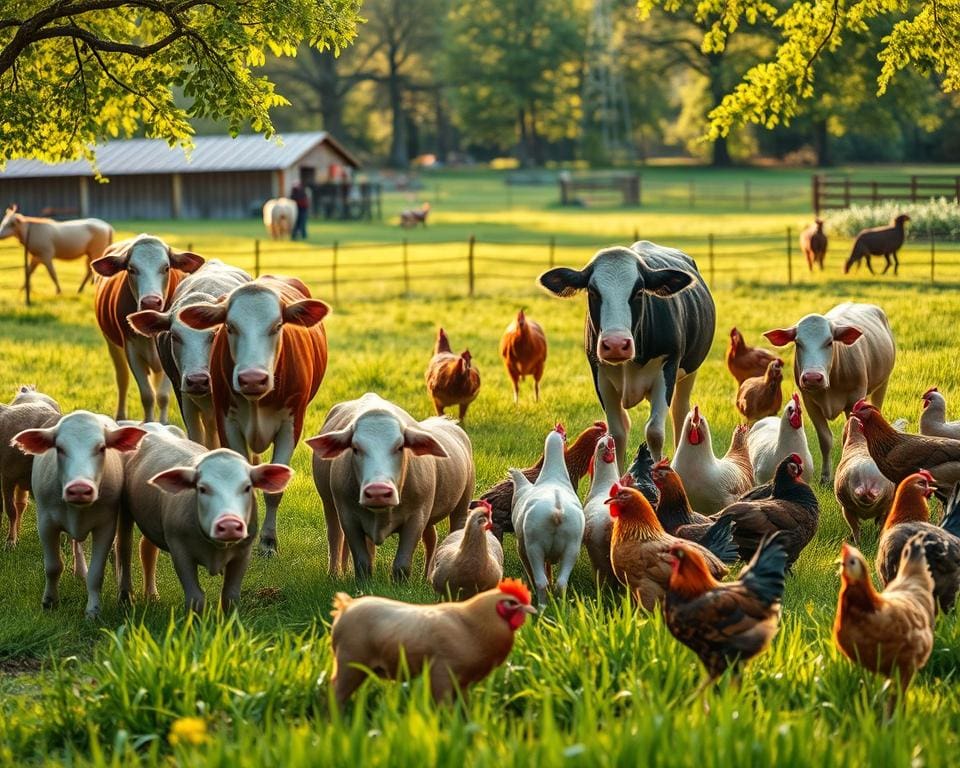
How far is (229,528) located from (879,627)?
3.33 m

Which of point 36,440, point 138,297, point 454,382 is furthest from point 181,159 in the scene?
point 36,440

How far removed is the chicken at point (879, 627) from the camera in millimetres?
5770

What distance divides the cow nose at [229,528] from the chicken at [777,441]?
4.13 metres

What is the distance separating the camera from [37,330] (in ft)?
72.3

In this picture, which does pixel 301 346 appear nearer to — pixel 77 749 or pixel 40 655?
pixel 40 655

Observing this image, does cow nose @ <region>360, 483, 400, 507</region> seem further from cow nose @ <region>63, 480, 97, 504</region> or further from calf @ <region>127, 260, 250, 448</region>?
calf @ <region>127, 260, 250, 448</region>

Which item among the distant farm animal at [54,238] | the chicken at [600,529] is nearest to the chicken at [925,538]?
Answer: the chicken at [600,529]

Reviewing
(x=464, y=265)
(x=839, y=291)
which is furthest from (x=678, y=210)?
(x=839, y=291)

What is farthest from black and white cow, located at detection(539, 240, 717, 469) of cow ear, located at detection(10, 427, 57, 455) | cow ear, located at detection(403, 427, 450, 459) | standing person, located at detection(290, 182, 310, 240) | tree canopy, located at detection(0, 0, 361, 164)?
→ standing person, located at detection(290, 182, 310, 240)

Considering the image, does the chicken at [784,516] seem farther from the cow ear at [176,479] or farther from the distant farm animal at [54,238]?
the distant farm animal at [54,238]

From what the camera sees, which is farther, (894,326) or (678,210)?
(678,210)

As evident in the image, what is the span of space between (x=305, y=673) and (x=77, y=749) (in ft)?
3.40

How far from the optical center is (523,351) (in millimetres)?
15039

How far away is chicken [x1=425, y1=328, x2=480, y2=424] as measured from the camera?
44.5ft
